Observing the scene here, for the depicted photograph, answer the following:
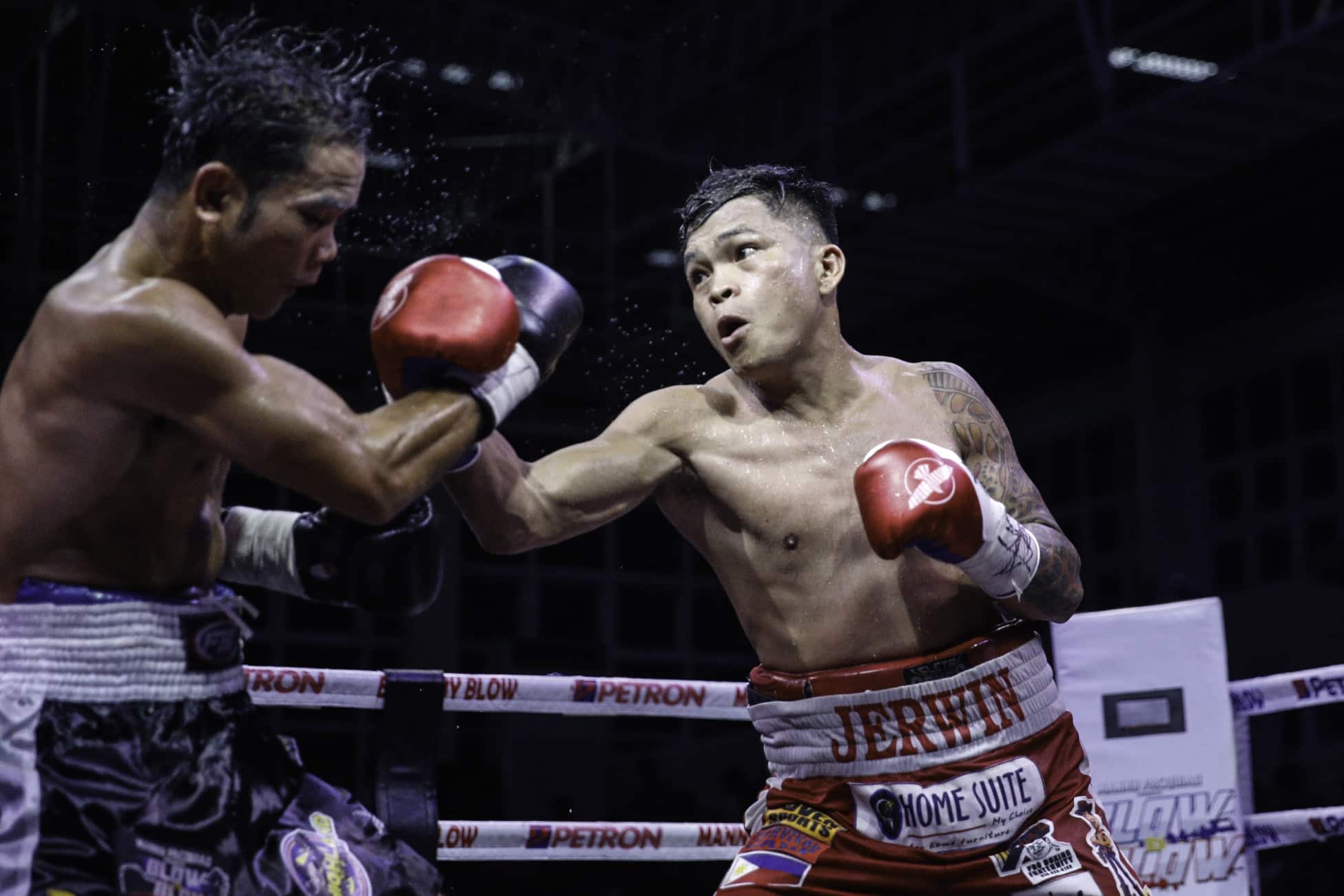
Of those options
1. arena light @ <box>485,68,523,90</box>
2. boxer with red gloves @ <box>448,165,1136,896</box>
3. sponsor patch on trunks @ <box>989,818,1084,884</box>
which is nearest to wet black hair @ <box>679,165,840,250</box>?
boxer with red gloves @ <box>448,165,1136,896</box>

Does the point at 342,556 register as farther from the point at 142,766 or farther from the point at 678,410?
the point at 678,410

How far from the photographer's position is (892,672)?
7.80 ft

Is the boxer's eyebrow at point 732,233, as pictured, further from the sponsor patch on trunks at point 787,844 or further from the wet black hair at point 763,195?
the sponsor patch on trunks at point 787,844

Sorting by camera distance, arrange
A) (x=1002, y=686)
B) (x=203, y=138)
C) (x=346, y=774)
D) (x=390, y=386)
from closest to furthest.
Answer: (x=203, y=138) → (x=390, y=386) → (x=1002, y=686) → (x=346, y=774)

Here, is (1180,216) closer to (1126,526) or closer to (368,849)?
(1126,526)

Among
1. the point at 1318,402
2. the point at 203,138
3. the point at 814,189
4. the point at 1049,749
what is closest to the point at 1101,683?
the point at 1049,749

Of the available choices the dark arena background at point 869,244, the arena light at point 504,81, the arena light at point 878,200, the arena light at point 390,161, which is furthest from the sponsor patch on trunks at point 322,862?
the arena light at point 878,200

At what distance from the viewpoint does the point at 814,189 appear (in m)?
2.80

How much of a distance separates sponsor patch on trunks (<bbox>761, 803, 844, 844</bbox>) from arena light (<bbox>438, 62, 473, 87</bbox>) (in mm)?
6528

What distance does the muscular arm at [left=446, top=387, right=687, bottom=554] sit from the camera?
2.31 meters

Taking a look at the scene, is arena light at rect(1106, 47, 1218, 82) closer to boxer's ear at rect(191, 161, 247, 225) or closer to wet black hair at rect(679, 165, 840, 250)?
wet black hair at rect(679, 165, 840, 250)

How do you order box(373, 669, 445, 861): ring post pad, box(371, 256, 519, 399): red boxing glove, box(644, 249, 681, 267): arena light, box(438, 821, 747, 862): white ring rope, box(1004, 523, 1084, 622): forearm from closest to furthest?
box(371, 256, 519, 399): red boxing glove, box(1004, 523, 1084, 622): forearm, box(373, 669, 445, 861): ring post pad, box(438, 821, 747, 862): white ring rope, box(644, 249, 681, 267): arena light

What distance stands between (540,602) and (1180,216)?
16.3 feet

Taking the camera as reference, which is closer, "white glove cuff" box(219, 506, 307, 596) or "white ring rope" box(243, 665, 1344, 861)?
"white glove cuff" box(219, 506, 307, 596)
